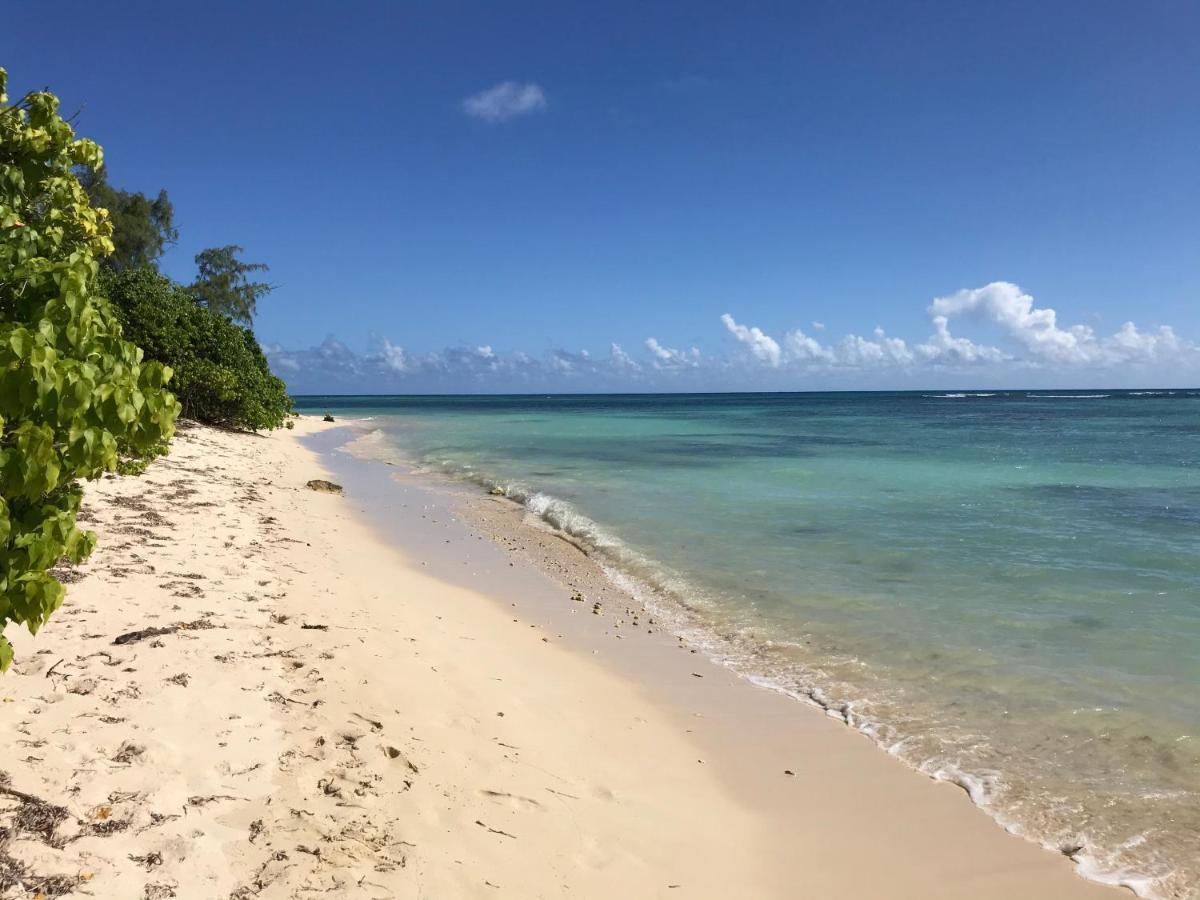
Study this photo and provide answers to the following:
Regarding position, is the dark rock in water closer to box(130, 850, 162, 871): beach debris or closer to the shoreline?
the shoreline

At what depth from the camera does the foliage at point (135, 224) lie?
40.6m

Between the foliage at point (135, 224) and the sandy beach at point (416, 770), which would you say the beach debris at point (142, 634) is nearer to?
the sandy beach at point (416, 770)

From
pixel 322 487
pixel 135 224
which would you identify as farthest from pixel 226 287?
pixel 322 487

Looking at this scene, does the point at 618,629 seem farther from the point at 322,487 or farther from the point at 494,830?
the point at 322,487

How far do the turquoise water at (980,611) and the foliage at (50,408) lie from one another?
556cm

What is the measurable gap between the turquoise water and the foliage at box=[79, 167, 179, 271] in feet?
108

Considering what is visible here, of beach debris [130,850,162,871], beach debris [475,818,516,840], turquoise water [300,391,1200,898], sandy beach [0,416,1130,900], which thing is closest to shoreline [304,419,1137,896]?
sandy beach [0,416,1130,900]

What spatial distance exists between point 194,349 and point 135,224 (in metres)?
22.1

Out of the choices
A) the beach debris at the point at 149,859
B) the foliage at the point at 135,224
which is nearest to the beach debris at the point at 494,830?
the beach debris at the point at 149,859

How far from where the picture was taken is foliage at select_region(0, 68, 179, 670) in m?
2.62

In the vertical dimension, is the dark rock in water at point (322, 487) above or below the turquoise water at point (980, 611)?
above

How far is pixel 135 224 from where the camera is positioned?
139ft

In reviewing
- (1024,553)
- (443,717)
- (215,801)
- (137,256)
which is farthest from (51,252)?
(137,256)

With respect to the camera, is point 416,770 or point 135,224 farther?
point 135,224
